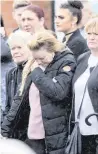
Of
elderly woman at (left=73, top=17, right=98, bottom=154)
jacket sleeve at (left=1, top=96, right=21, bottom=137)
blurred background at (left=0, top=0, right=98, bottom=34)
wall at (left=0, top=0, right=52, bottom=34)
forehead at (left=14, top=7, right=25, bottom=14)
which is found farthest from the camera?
wall at (left=0, top=0, right=52, bottom=34)

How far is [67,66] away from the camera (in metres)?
3.70

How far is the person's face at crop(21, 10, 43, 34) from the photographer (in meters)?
4.47

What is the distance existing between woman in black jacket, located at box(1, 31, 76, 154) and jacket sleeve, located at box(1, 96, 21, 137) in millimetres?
122

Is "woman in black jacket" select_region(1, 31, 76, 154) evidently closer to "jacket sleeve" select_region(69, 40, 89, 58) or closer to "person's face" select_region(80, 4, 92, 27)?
"jacket sleeve" select_region(69, 40, 89, 58)

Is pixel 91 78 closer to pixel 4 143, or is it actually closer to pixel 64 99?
pixel 64 99

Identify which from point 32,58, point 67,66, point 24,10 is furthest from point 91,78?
point 24,10

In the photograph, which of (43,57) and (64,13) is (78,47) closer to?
(64,13)

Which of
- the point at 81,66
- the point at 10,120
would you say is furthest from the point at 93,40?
the point at 10,120

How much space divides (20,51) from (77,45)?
492mm

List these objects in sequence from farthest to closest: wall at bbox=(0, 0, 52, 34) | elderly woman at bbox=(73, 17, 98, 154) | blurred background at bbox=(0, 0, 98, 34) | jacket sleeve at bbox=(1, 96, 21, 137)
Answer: wall at bbox=(0, 0, 52, 34) < blurred background at bbox=(0, 0, 98, 34) < jacket sleeve at bbox=(1, 96, 21, 137) < elderly woman at bbox=(73, 17, 98, 154)

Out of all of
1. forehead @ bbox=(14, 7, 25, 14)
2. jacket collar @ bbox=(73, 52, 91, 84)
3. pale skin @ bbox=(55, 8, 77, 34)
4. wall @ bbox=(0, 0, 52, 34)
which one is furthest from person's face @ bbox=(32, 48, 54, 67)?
wall @ bbox=(0, 0, 52, 34)

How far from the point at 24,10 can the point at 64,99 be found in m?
1.31

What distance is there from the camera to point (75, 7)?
169 inches

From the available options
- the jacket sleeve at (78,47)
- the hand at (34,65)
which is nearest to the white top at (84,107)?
the hand at (34,65)
